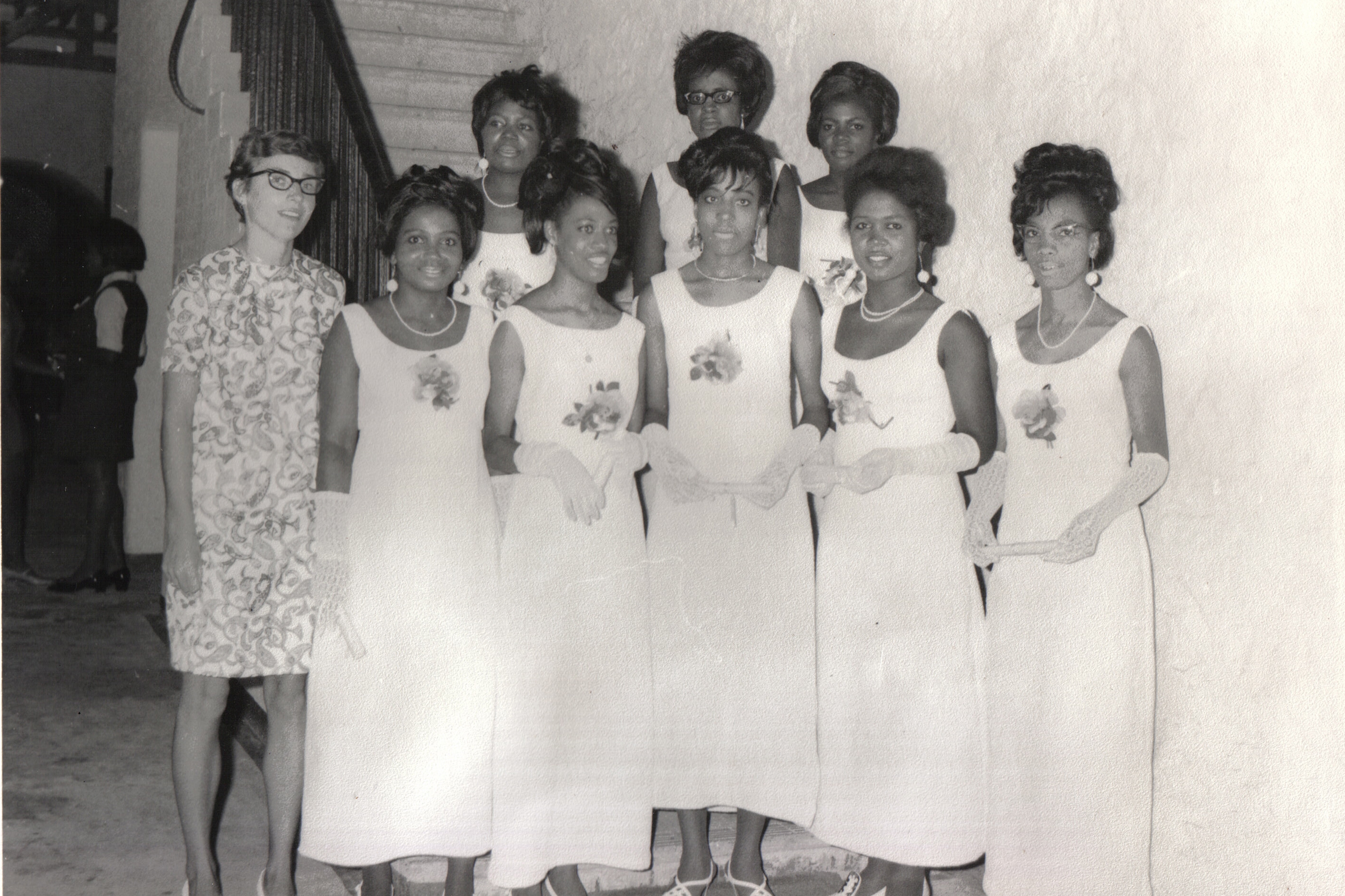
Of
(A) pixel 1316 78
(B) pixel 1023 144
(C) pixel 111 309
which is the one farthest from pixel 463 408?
(C) pixel 111 309

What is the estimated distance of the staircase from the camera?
5527 mm

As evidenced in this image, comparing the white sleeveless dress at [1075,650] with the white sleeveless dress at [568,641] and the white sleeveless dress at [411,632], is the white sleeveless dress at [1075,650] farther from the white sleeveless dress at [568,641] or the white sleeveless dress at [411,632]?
the white sleeveless dress at [411,632]

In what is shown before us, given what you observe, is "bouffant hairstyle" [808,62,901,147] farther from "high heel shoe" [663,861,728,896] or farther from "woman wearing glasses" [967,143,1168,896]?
"high heel shoe" [663,861,728,896]

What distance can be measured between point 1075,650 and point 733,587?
710 mm

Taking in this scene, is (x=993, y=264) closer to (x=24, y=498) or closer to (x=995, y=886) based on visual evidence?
(x=995, y=886)

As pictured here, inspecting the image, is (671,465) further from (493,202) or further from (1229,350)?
(1229,350)

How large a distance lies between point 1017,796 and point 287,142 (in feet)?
6.78

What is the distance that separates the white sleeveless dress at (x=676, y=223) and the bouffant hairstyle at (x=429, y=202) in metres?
0.58

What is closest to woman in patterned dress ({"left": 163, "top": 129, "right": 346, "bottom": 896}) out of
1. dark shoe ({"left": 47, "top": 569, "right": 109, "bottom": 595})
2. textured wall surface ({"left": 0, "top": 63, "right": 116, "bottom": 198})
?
dark shoe ({"left": 47, "top": 569, "right": 109, "bottom": 595})

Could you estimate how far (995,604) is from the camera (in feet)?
9.05

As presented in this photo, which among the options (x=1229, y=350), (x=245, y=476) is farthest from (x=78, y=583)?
(x=1229, y=350)

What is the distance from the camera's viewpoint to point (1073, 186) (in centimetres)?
266

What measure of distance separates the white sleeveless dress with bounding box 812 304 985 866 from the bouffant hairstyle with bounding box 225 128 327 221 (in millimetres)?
1246

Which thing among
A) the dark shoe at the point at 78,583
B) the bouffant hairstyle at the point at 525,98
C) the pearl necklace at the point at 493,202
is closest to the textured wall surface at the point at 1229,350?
the bouffant hairstyle at the point at 525,98
